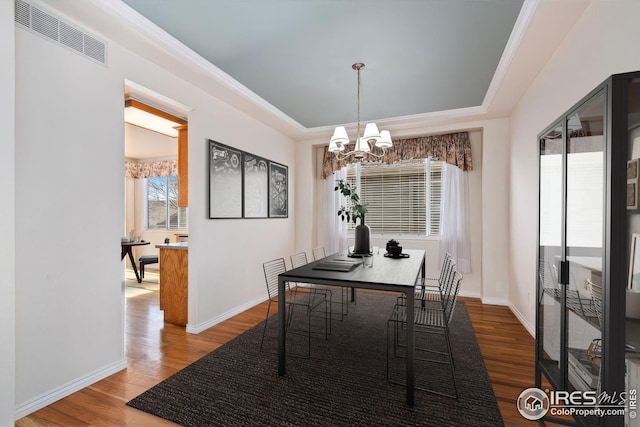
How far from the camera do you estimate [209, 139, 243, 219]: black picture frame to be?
133 inches

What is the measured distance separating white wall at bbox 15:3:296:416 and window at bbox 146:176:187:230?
179 inches

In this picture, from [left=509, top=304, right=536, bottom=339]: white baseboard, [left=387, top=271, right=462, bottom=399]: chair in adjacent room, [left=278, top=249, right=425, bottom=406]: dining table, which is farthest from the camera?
[left=509, top=304, right=536, bottom=339]: white baseboard

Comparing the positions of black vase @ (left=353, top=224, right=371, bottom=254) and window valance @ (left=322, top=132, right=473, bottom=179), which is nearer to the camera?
black vase @ (left=353, top=224, right=371, bottom=254)

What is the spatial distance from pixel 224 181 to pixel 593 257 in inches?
131

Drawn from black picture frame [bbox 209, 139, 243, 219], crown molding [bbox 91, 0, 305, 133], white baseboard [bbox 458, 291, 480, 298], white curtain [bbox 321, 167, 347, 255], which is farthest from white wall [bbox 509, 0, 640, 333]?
black picture frame [bbox 209, 139, 243, 219]

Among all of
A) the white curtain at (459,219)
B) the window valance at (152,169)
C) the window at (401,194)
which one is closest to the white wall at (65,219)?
the window at (401,194)

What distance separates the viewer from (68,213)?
207 centimetres

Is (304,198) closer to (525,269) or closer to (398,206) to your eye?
(398,206)

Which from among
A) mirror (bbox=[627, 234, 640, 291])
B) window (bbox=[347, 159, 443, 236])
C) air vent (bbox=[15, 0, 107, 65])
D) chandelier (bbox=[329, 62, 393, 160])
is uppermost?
air vent (bbox=[15, 0, 107, 65])

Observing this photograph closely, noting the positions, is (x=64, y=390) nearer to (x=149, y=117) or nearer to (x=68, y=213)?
(x=68, y=213)

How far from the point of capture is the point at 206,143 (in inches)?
131

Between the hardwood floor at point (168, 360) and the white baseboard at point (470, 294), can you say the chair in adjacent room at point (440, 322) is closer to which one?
the hardwood floor at point (168, 360)

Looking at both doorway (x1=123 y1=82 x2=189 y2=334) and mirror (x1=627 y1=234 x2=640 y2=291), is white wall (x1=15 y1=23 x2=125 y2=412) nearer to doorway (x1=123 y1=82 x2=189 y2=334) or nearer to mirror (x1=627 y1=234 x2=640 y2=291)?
doorway (x1=123 y1=82 x2=189 y2=334)

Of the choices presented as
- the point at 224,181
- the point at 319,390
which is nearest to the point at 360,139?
the point at 224,181
